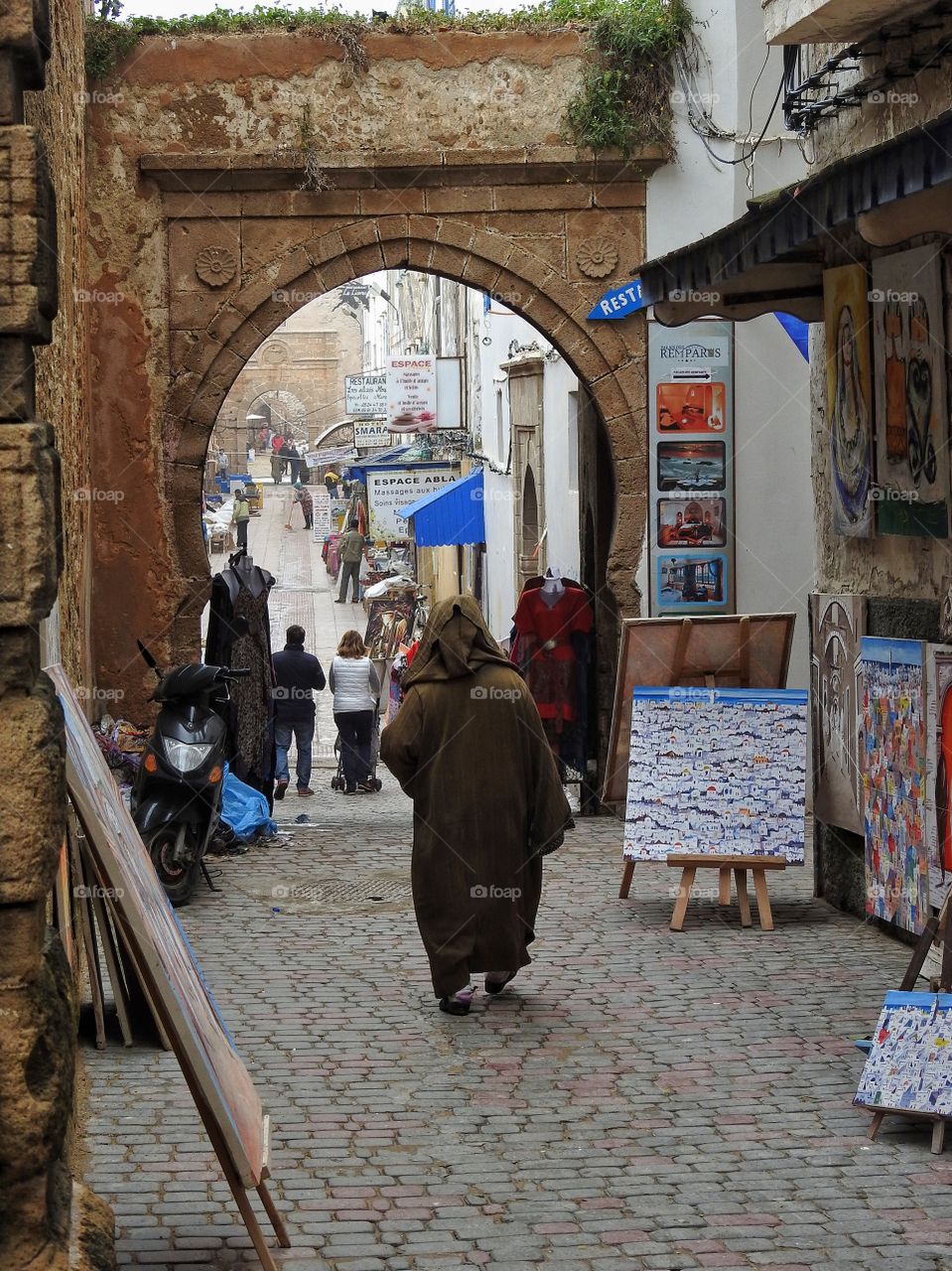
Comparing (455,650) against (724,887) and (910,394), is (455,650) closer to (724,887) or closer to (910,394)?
(910,394)

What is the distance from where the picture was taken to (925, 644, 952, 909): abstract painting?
283 inches

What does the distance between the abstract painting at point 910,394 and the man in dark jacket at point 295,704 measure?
6855 millimetres

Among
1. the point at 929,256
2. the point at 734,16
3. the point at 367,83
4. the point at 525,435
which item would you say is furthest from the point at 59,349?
the point at 525,435

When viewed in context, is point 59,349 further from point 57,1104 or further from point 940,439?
point 57,1104

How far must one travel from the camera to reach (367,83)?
11.8 m

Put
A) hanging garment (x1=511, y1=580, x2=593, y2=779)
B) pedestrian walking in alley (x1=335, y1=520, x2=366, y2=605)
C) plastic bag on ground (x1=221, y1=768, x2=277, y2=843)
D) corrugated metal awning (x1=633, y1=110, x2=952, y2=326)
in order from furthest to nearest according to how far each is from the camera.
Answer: pedestrian walking in alley (x1=335, y1=520, x2=366, y2=605) → hanging garment (x1=511, y1=580, x2=593, y2=779) → plastic bag on ground (x1=221, y1=768, x2=277, y2=843) → corrugated metal awning (x1=633, y1=110, x2=952, y2=326)

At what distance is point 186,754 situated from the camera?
960cm

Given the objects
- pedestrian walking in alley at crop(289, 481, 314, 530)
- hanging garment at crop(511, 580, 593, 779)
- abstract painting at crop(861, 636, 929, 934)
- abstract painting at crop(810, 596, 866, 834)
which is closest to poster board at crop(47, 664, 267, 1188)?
abstract painting at crop(861, 636, 929, 934)

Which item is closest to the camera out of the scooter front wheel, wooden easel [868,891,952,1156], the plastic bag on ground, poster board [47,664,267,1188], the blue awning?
poster board [47,664,267,1188]

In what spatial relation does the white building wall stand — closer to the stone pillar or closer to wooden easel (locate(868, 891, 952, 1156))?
wooden easel (locate(868, 891, 952, 1156))

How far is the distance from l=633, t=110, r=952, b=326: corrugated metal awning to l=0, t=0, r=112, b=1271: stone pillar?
293 centimetres

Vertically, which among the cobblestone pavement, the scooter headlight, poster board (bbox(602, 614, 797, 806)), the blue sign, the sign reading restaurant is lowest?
the cobblestone pavement

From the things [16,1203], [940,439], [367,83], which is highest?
[367,83]

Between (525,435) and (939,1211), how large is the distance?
678 inches
